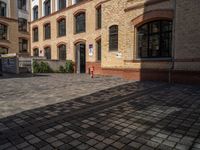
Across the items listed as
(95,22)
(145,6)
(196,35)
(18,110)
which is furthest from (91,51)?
(18,110)

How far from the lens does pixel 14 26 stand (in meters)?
28.8

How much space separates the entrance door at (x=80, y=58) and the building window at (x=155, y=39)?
943cm

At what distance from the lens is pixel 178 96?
23.6 ft

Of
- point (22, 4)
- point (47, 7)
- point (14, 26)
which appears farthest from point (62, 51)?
point (22, 4)

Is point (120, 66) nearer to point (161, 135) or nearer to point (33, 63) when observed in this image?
point (33, 63)

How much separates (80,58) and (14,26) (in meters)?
13.8

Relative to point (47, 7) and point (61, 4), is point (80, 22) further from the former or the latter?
point (47, 7)

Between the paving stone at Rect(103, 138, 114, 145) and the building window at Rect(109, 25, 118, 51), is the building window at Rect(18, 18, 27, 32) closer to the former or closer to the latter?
the building window at Rect(109, 25, 118, 51)

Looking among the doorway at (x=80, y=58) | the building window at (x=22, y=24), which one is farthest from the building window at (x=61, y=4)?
the building window at (x=22, y=24)

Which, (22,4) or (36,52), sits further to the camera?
Result: (22,4)

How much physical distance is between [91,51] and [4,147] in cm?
1610

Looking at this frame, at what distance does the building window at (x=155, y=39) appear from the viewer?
11161 millimetres

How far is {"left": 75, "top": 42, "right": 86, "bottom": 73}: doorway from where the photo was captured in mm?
20984

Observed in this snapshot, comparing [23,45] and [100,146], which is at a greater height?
[23,45]
